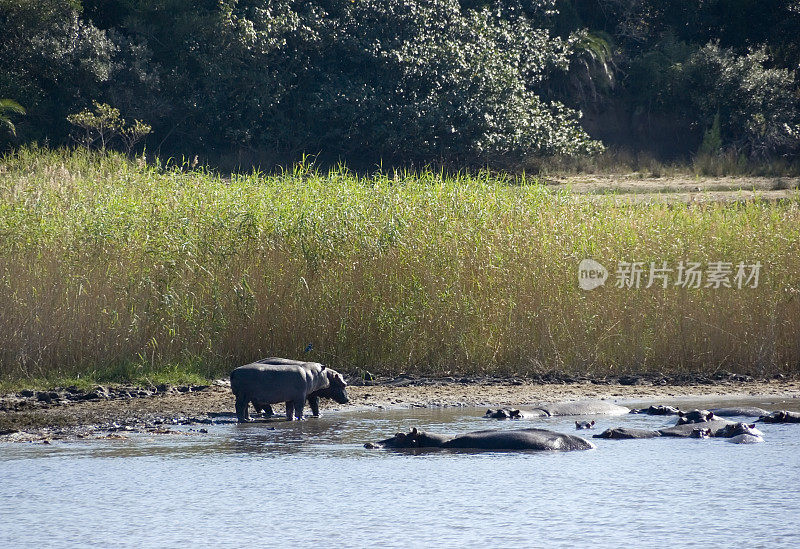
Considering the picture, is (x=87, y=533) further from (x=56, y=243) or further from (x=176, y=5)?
(x=176, y=5)

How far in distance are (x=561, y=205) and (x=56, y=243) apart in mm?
5238

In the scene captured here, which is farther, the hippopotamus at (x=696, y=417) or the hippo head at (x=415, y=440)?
the hippopotamus at (x=696, y=417)

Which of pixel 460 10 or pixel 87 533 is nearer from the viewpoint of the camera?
pixel 87 533

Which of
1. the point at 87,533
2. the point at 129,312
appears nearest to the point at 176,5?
the point at 129,312

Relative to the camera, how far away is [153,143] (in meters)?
23.3

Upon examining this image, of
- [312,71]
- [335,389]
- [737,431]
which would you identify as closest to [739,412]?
[737,431]

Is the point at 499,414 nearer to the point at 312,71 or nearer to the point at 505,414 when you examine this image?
the point at 505,414

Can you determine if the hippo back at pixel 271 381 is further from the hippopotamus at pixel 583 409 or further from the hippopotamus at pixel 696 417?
the hippopotamus at pixel 696 417

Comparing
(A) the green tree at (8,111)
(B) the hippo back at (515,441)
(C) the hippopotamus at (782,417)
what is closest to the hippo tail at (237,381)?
(B) the hippo back at (515,441)

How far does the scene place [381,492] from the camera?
271 inches

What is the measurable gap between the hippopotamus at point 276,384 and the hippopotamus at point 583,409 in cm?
185

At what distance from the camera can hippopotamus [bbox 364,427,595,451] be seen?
7863 mm

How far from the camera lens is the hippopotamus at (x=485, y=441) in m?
7.86

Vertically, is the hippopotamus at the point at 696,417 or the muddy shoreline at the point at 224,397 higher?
the hippopotamus at the point at 696,417
